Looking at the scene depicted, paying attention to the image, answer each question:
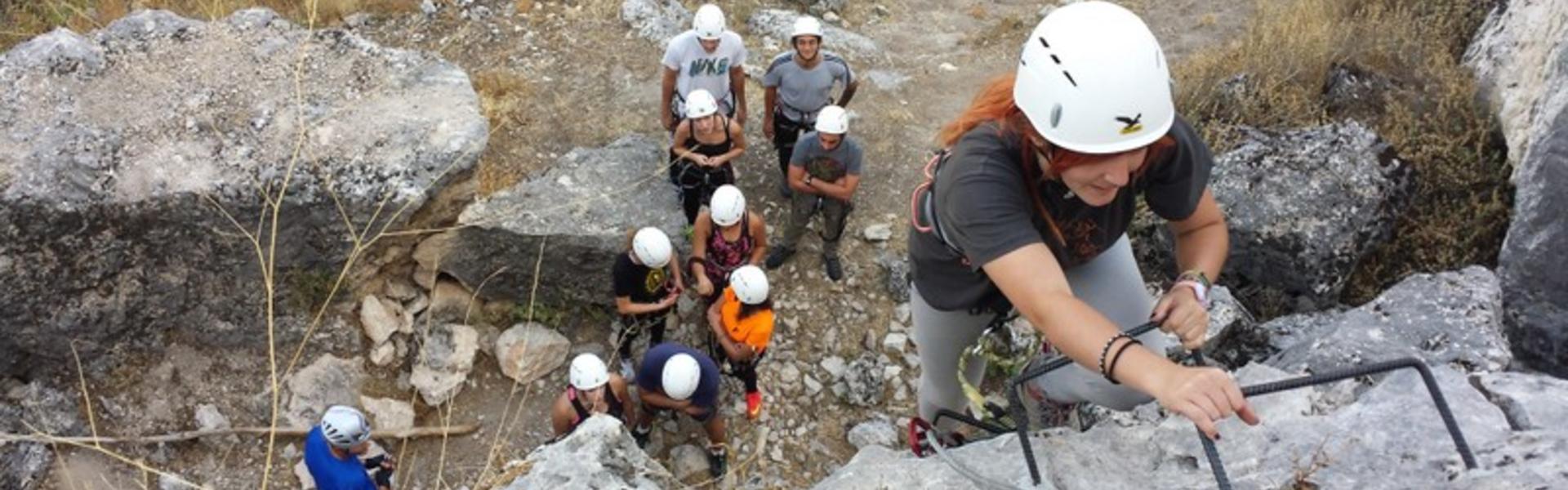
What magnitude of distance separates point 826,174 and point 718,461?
1.95m

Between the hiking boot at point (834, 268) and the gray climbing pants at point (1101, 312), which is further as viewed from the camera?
the hiking boot at point (834, 268)

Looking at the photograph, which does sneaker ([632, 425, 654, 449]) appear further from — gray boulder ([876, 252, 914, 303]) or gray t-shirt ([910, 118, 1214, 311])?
gray t-shirt ([910, 118, 1214, 311])

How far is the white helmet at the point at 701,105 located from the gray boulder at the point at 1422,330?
357cm

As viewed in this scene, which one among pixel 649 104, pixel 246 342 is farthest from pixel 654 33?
pixel 246 342

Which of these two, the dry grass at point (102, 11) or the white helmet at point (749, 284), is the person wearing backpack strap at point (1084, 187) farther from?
the dry grass at point (102, 11)

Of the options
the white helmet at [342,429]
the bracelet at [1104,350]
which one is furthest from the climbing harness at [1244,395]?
the white helmet at [342,429]

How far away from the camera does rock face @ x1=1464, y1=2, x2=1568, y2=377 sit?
5.32m

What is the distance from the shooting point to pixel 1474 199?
660 cm

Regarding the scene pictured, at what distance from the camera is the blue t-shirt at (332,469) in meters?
5.68

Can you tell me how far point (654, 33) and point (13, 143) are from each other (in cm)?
495

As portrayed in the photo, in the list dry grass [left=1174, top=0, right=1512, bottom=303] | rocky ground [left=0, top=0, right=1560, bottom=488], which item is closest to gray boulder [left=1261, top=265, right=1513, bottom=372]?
rocky ground [left=0, top=0, right=1560, bottom=488]

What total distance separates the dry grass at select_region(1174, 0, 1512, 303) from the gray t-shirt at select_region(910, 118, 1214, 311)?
4.26 meters

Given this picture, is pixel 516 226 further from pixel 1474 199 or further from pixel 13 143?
pixel 1474 199

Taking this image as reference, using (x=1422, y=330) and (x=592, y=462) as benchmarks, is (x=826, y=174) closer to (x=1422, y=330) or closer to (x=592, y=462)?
(x=1422, y=330)
